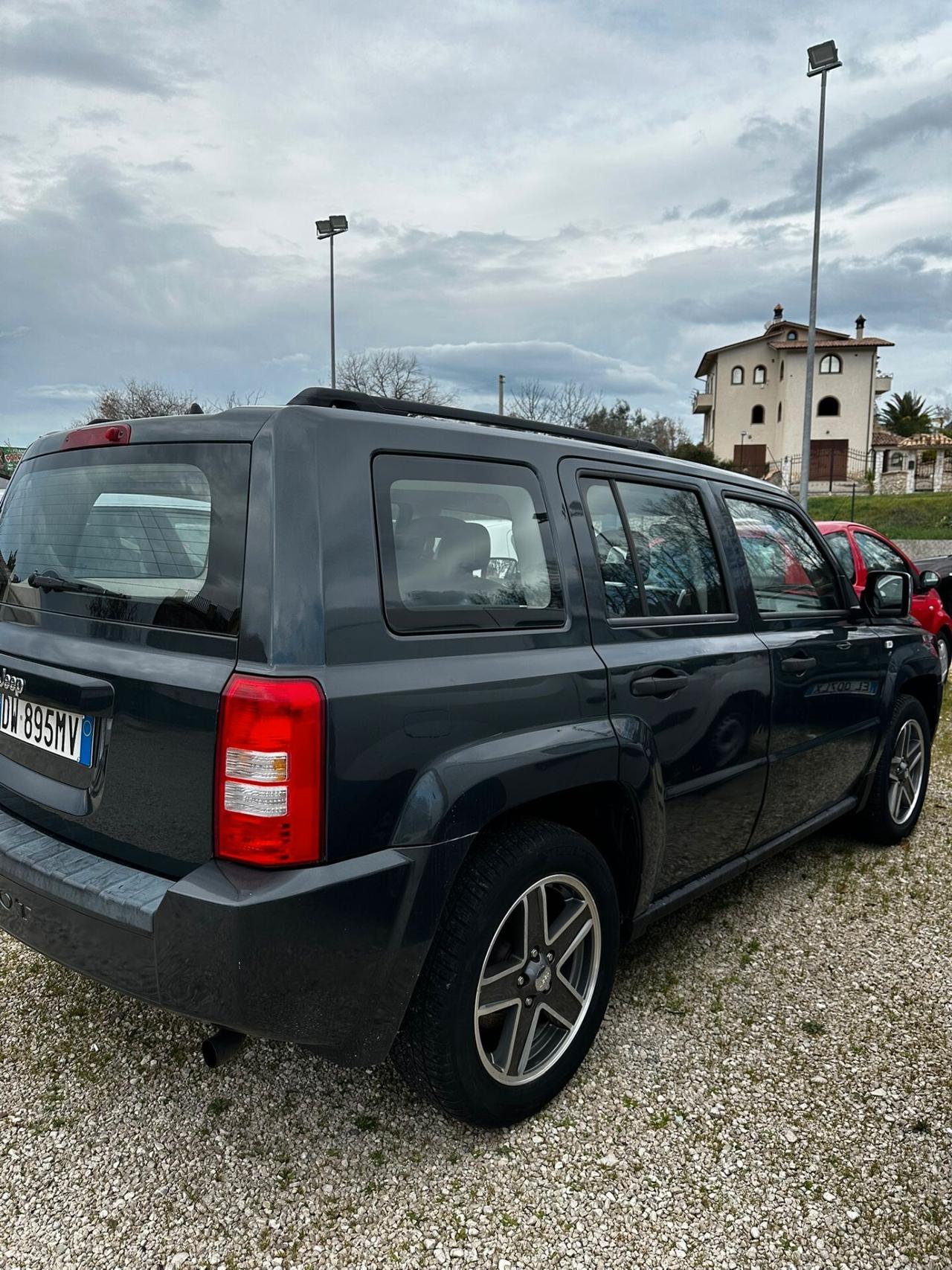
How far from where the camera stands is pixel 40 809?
87.6 inches

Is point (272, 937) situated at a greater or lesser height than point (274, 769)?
lesser

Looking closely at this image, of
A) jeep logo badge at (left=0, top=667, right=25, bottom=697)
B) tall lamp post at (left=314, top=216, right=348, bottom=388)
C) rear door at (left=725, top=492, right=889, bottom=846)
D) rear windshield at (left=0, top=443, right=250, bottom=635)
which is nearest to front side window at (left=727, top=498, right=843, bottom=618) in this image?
rear door at (left=725, top=492, right=889, bottom=846)

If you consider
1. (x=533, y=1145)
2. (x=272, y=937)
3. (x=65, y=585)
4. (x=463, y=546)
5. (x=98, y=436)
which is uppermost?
(x=98, y=436)

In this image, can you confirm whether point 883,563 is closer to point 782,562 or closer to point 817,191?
point 782,562

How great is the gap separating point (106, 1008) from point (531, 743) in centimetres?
183

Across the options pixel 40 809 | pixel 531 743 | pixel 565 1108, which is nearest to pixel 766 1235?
pixel 565 1108

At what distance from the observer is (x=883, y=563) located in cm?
834

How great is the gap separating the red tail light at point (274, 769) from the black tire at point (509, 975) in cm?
50

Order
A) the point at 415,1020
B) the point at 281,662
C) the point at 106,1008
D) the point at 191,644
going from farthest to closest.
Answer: the point at 106,1008, the point at 415,1020, the point at 191,644, the point at 281,662

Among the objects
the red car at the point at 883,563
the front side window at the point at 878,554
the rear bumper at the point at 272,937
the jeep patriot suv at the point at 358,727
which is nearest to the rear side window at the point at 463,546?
the jeep patriot suv at the point at 358,727

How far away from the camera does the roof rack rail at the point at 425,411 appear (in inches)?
81.7

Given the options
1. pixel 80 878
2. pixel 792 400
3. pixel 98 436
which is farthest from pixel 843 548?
pixel 792 400

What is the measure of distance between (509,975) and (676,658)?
1076 mm

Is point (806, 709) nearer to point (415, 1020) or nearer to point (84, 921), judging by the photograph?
point (415, 1020)
